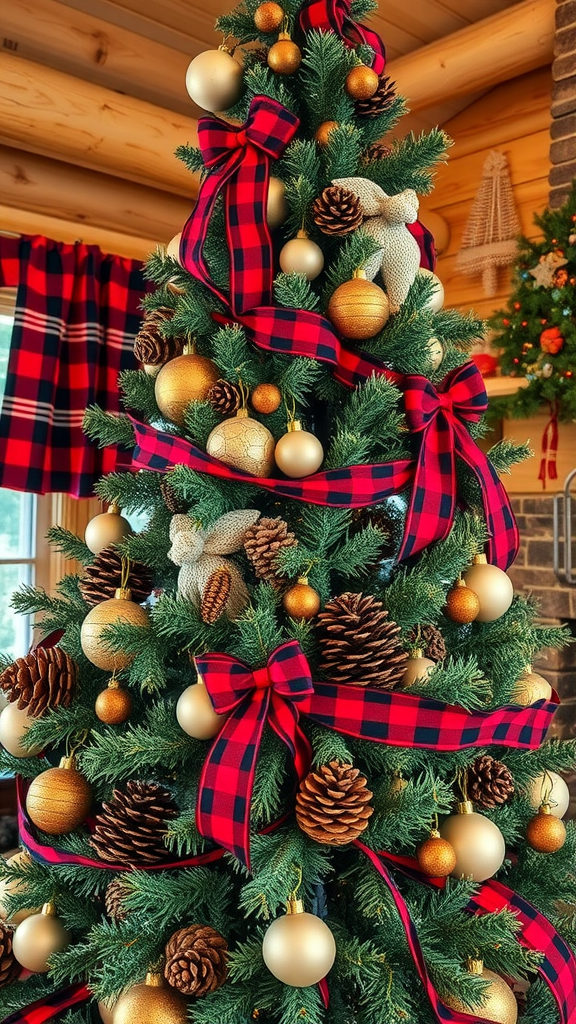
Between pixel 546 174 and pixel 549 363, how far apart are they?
2.53ft

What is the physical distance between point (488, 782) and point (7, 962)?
1.51 ft

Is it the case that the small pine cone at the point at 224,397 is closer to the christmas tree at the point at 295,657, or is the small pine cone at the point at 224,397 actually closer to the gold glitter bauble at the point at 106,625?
the christmas tree at the point at 295,657

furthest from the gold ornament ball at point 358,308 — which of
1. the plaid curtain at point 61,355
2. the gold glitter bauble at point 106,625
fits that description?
the plaid curtain at point 61,355

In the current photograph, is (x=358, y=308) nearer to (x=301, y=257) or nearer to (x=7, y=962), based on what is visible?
(x=301, y=257)

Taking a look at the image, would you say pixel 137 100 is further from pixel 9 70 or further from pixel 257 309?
pixel 257 309

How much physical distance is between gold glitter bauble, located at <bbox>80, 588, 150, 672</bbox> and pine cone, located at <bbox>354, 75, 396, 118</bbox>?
0.55 m

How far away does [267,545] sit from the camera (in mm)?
667

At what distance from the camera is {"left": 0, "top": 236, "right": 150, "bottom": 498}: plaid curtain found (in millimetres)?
2064

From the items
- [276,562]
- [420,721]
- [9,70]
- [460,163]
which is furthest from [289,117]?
[460,163]

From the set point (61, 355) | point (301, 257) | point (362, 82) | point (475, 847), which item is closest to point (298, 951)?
point (475, 847)

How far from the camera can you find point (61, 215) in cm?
227

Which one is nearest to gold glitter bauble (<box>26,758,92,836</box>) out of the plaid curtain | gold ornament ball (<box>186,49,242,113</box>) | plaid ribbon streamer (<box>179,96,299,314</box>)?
plaid ribbon streamer (<box>179,96,299,314</box>)

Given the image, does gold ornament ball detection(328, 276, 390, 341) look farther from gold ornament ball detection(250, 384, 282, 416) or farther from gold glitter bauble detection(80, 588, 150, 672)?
gold glitter bauble detection(80, 588, 150, 672)

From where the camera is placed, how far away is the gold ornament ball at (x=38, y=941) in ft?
2.25
